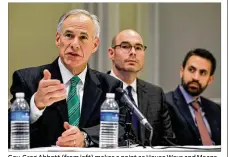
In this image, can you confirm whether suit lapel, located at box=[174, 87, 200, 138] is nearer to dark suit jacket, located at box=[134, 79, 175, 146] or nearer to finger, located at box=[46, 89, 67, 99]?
dark suit jacket, located at box=[134, 79, 175, 146]

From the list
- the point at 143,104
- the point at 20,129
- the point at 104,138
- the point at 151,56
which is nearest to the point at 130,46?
the point at 151,56

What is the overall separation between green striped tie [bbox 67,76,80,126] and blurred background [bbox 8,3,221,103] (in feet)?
0.43

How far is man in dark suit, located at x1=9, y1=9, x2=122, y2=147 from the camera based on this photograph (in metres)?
2.85

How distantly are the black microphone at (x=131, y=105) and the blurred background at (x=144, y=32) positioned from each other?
0.41 feet

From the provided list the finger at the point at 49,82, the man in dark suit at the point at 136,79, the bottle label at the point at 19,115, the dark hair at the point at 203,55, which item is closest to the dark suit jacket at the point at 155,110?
the man in dark suit at the point at 136,79

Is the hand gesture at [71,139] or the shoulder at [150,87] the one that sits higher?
the shoulder at [150,87]

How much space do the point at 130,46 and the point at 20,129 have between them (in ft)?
2.26

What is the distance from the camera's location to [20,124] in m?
2.84

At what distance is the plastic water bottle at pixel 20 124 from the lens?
111 inches

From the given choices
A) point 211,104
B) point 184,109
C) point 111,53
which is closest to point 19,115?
point 111,53

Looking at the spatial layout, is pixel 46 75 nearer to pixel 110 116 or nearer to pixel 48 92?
pixel 48 92

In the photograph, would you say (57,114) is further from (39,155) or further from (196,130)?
(196,130)

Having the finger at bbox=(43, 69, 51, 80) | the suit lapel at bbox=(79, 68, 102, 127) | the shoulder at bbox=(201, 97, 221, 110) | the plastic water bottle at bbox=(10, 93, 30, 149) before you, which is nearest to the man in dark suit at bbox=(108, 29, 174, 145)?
the suit lapel at bbox=(79, 68, 102, 127)

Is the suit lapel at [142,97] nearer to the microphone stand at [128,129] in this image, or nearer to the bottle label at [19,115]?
the microphone stand at [128,129]
